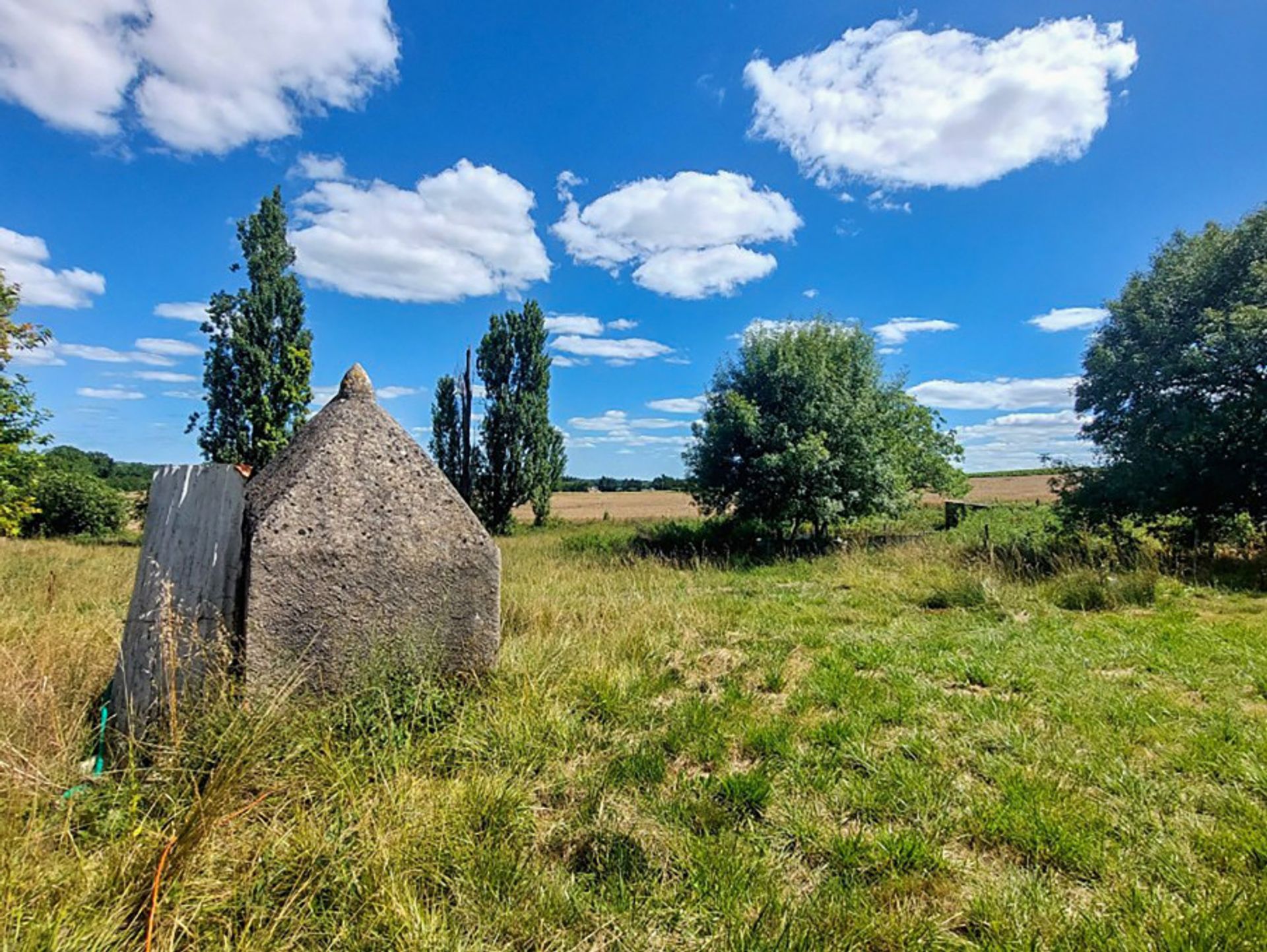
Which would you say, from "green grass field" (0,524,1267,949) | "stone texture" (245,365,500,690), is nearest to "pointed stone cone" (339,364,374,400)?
"stone texture" (245,365,500,690)

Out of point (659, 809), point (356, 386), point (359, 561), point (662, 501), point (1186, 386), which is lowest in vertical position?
point (659, 809)

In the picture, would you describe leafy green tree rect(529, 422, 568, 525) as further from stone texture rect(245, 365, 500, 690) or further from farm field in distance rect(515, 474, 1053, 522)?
stone texture rect(245, 365, 500, 690)

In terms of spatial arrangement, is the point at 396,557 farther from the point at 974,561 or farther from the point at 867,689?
the point at 974,561

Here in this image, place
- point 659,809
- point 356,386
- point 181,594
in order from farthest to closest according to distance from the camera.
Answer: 1. point 356,386
2. point 181,594
3. point 659,809

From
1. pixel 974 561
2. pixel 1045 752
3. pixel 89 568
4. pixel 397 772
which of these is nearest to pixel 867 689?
pixel 1045 752

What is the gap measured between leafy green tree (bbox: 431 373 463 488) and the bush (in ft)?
47.2

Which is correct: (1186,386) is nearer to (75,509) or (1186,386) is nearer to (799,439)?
(799,439)

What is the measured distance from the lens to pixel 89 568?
9422 mm

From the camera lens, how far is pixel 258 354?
17.4 meters

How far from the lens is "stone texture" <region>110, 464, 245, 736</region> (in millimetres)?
2887

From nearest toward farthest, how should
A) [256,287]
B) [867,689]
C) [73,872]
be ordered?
1. [73,872]
2. [867,689]
3. [256,287]

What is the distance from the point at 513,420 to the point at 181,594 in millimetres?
20464

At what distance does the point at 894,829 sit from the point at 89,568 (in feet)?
40.0

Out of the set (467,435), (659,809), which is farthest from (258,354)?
(659,809)
